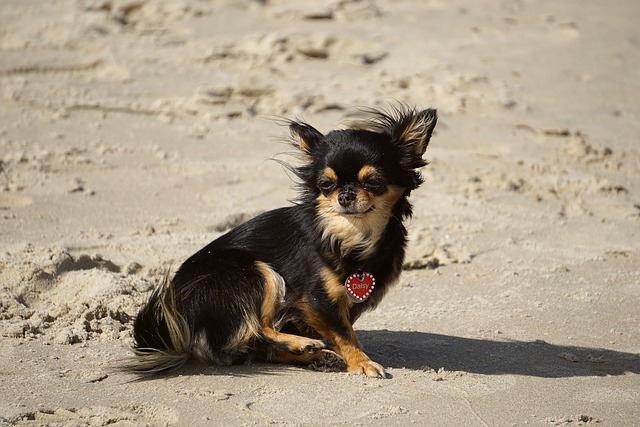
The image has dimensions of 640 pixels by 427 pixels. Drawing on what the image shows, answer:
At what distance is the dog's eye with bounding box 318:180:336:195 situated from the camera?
397 centimetres

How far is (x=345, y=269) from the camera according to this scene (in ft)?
13.3

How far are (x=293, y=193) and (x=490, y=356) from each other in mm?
2615

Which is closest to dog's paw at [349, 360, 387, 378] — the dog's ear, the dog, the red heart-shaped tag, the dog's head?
the dog

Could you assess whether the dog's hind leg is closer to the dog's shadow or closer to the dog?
the dog

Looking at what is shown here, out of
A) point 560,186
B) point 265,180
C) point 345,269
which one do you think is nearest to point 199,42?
point 265,180

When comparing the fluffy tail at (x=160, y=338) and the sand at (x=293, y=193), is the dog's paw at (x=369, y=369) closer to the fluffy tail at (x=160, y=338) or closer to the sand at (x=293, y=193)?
the sand at (x=293, y=193)

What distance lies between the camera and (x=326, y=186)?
3988 millimetres

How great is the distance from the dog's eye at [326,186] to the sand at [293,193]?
2.64 ft

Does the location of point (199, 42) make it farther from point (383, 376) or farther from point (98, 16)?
point (383, 376)

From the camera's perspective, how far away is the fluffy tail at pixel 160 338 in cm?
400

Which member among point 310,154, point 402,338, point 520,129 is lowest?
point 402,338

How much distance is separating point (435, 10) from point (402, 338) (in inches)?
267

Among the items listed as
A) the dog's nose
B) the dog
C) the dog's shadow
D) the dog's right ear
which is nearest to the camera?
the dog's nose

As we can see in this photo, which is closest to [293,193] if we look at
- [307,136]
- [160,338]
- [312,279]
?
[307,136]
